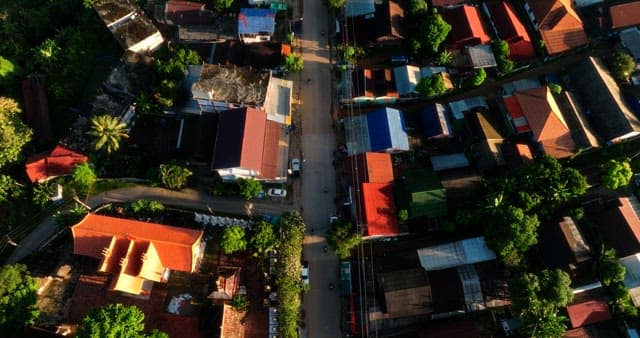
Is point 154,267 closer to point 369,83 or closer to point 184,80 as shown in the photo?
point 184,80

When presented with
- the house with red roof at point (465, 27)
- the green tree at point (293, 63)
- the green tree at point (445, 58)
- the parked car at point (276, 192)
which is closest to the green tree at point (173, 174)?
the parked car at point (276, 192)

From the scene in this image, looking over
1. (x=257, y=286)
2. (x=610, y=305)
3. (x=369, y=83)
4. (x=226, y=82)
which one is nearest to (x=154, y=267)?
(x=257, y=286)

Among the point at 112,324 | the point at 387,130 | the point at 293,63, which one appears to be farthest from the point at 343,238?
the point at 293,63

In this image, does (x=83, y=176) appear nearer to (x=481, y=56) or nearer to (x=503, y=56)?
(x=481, y=56)

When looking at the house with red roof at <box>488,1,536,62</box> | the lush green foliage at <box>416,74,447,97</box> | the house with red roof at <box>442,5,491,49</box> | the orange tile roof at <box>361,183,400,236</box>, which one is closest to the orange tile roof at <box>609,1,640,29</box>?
the house with red roof at <box>488,1,536,62</box>

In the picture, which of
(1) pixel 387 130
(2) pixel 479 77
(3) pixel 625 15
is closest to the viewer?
(1) pixel 387 130

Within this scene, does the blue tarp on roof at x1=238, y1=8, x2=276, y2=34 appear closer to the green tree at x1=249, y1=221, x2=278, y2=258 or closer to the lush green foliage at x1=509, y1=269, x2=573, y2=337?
the green tree at x1=249, y1=221, x2=278, y2=258

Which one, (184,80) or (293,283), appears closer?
(293,283)
